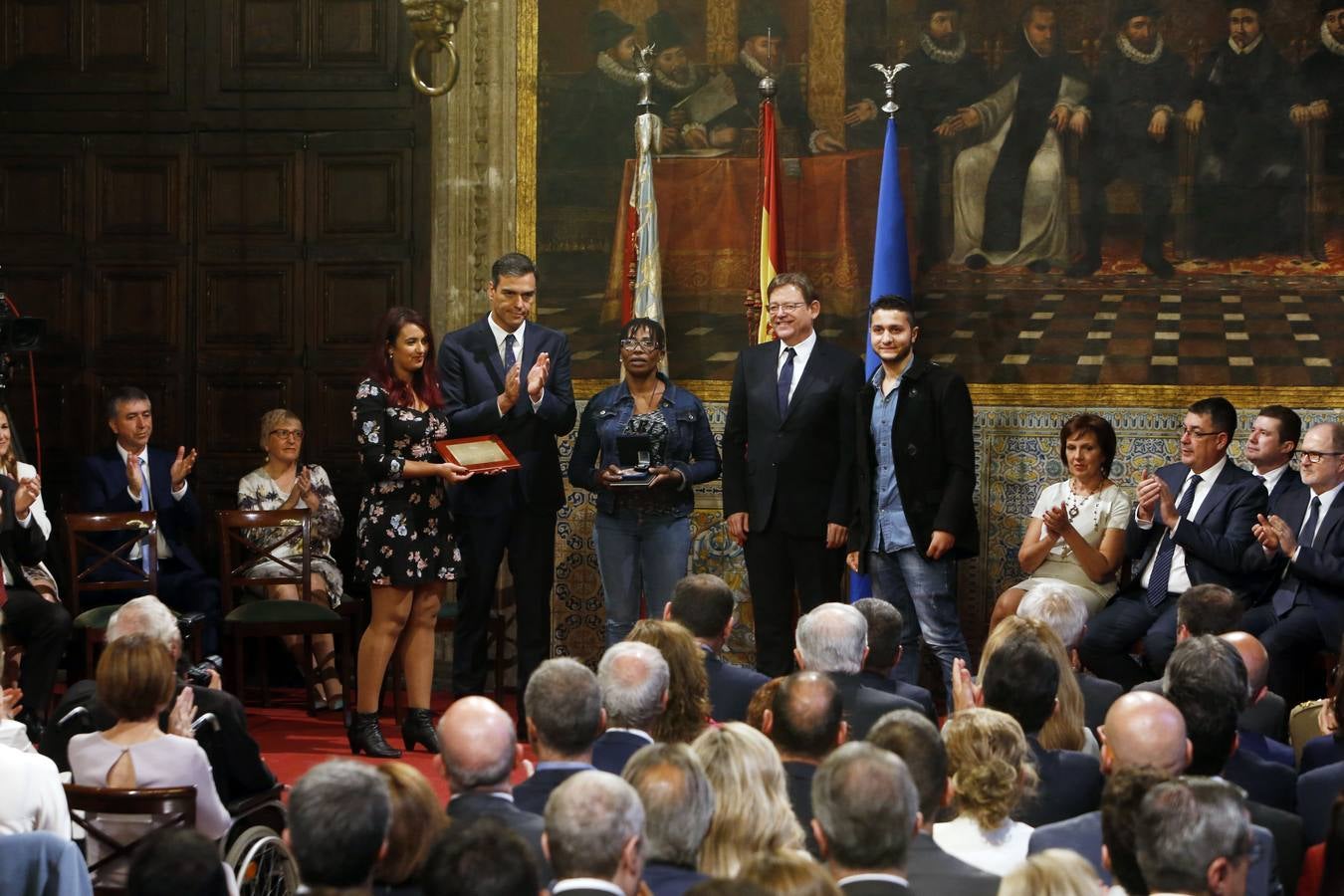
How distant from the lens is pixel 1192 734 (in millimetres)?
4141

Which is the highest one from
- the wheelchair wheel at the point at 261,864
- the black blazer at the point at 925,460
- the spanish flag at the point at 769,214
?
the spanish flag at the point at 769,214

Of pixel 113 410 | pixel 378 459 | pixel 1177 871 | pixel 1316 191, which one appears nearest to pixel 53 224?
pixel 113 410

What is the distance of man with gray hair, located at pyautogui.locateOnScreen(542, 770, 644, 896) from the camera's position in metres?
2.96

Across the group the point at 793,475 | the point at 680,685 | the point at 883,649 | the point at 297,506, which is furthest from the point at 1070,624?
the point at 297,506

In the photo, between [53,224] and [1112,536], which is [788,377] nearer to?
[1112,536]

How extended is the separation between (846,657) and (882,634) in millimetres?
297

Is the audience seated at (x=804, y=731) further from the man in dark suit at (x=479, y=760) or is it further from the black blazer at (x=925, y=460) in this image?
the black blazer at (x=925, y=460)

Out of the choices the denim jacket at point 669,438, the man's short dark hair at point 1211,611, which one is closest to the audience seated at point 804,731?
the man's short dark hair at point 1211,611

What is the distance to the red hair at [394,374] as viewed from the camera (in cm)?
680

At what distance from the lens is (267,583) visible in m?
8.32

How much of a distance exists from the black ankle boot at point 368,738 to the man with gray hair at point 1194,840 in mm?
4240

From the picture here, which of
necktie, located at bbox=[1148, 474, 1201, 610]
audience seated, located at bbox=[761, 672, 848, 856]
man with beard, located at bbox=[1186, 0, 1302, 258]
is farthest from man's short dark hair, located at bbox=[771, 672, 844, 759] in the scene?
man with beard, located at bbox=[1186, 0, 1302, 258]

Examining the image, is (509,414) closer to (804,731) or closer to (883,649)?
(883,649)

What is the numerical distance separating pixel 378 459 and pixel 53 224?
3.59m
